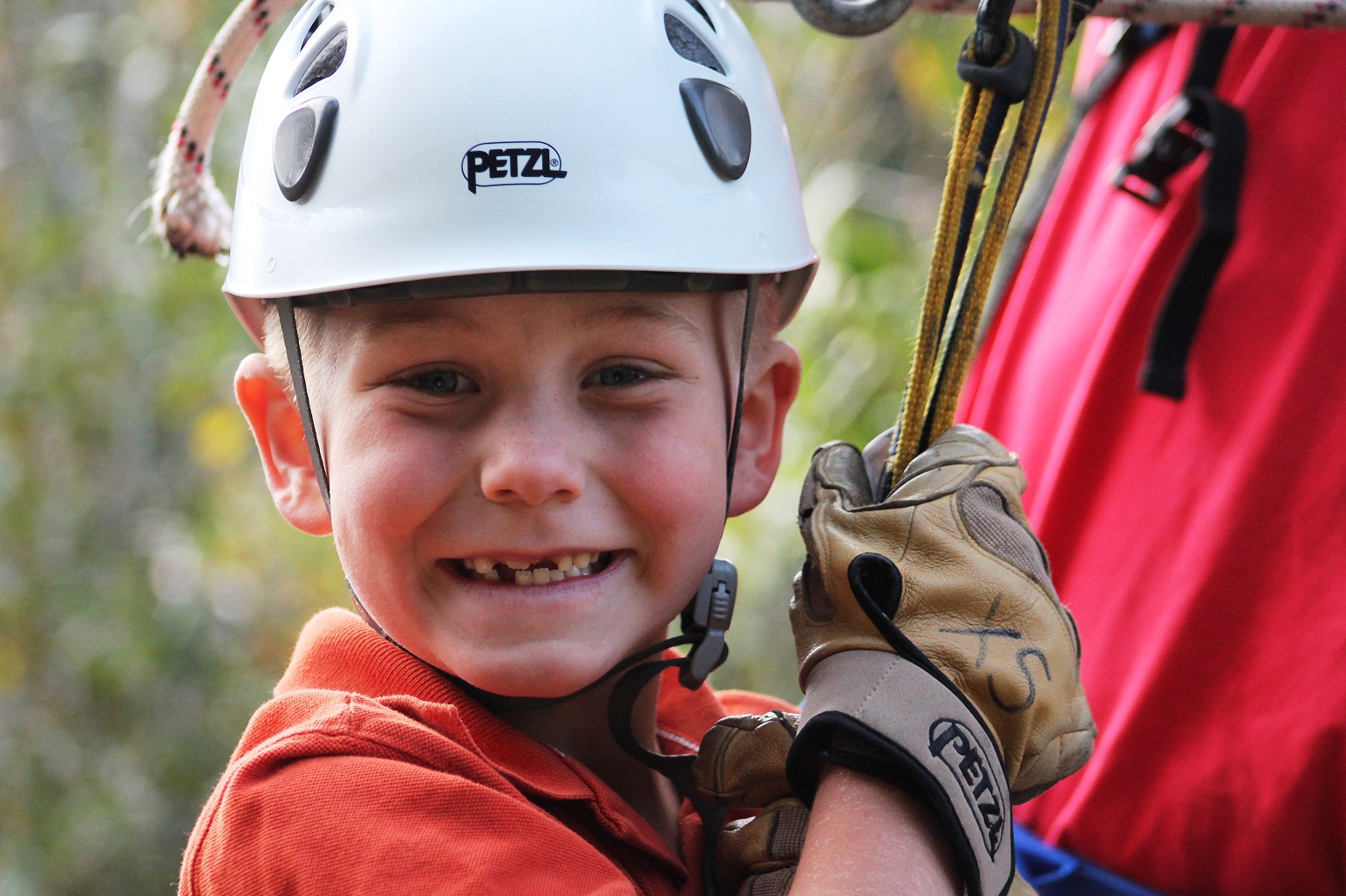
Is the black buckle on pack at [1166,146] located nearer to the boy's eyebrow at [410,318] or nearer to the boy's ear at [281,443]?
the boy's eyebrow at [410,318]

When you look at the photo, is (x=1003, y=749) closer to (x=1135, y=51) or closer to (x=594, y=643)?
(x=594, y=643)

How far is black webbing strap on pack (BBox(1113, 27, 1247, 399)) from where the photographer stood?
157 cm

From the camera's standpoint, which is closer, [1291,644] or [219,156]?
[1291,644]

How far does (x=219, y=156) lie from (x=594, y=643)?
318 centimetres

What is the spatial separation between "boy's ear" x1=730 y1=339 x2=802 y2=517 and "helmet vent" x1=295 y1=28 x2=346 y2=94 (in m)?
0.64

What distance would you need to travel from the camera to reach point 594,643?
1.41 meters

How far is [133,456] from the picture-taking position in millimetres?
4375

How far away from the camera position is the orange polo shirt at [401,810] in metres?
1.16

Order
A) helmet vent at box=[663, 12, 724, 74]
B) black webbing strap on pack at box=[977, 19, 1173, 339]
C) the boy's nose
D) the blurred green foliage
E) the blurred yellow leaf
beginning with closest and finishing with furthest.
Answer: the boy's nose, helmet vent at box=[663, 12, 724, 74], black webbing strap on pack at box=[977, 19, 1173, 339], the blurred green foliage, the blurred yellow leaf

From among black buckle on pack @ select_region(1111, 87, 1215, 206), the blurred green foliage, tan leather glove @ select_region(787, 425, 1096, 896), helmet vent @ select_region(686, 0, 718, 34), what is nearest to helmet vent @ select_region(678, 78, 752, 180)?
helmet vent @ select_region(686, 0, 718, 34)

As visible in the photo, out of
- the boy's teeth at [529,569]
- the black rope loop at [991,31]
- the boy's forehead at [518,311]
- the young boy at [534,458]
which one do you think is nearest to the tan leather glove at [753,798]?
the young boy at [534,458]

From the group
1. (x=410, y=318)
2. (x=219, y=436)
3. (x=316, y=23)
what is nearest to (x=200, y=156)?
(x=316, y=23)

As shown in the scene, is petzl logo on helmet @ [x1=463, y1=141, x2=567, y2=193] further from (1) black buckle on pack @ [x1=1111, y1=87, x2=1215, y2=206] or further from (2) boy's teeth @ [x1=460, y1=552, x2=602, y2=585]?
(1) black buckle on pack @ [x1=1111, y1=87, x2=1215, y2=206]

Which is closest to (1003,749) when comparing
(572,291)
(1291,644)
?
(1291,644)
